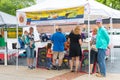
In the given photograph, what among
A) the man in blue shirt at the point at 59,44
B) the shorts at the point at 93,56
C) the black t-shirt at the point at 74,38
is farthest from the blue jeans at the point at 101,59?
the man in blue shirt at the point at 59,44

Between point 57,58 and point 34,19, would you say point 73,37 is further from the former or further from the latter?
point 34,19

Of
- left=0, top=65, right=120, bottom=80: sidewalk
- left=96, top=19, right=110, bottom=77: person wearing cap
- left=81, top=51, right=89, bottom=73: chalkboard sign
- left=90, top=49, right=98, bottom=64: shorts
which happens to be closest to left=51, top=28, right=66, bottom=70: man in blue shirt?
left=0, top=65, right=120, bottom=80: sidewalk

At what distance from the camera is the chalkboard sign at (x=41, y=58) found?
546 inches

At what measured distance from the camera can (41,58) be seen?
45.9 feet

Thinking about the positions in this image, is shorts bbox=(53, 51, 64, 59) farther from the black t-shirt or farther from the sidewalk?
the black t-shirt

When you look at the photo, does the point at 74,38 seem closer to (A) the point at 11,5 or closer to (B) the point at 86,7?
(B) the point at 86,7

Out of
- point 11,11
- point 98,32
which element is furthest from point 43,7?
point 11,11

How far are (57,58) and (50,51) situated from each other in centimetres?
45

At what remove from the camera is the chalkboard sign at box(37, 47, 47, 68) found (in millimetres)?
13859

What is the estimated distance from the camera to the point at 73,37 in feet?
40.9

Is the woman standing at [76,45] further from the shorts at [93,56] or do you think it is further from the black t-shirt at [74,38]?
the shorts at [93,56]

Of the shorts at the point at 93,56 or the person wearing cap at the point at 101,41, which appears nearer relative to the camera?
the person wearing cap at the point at 101,41

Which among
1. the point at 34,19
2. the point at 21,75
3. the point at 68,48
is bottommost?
the point at 21,75

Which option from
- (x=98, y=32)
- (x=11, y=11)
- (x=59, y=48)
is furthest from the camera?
(x=11, y=11)
